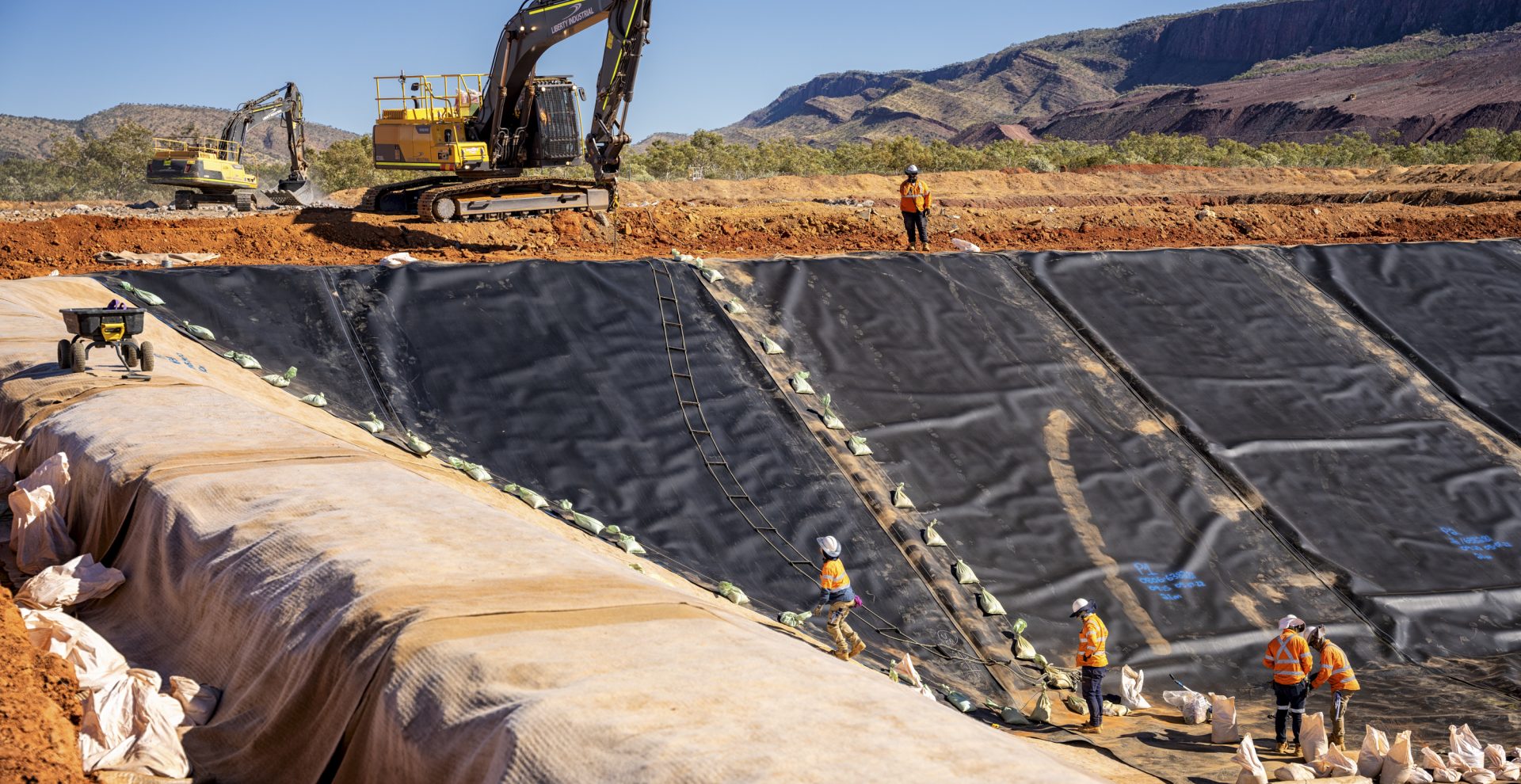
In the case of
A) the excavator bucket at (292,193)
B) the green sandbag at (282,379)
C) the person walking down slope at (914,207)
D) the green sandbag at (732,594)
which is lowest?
the green sandbag at (732,594)

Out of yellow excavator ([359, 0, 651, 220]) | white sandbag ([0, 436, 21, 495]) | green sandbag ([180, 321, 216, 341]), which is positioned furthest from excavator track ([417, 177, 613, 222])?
white sandbag ([0, 436, 21, 495])

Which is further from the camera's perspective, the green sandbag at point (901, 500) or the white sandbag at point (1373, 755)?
the green sandbag at point (901, 500)

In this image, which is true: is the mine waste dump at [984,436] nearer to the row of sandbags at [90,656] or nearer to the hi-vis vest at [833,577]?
the hi-vis vest at [833,577]

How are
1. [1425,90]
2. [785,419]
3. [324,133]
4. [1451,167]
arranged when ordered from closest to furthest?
[785,419]
[1451,167]
[1425,90]
[324,133]

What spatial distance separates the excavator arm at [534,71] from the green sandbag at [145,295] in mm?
8118

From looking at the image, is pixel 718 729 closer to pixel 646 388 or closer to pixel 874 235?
pixel 646 388

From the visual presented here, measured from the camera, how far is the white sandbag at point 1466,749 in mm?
6848

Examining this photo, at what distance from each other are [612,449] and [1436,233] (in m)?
16.7

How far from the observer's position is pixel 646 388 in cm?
1093

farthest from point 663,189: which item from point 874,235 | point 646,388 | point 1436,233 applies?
point 646,388

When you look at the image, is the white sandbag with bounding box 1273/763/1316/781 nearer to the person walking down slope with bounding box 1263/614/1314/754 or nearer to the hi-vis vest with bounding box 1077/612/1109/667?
the person walking down slope with bounding box 1263/614/1314/754

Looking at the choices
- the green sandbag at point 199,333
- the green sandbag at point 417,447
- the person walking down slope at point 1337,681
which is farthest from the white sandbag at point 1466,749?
the green sandbag at point 199,333

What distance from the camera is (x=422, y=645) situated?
149 inches

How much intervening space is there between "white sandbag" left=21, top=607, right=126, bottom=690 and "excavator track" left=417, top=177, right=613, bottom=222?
14033 mm
